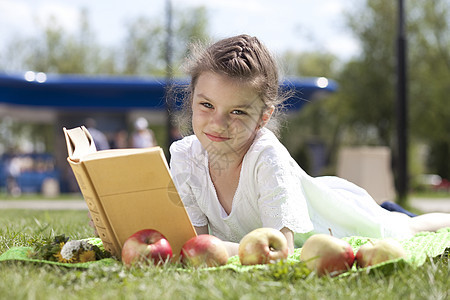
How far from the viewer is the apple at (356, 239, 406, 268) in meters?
2.67

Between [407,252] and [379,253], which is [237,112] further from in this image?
[407,252]

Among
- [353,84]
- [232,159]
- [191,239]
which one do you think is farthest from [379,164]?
[353,84]

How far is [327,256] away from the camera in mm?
2613

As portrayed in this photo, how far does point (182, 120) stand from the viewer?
13.3 ft

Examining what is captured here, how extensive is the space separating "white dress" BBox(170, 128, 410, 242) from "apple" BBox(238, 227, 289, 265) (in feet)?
1.09

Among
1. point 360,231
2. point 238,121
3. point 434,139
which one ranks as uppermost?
point 238,121

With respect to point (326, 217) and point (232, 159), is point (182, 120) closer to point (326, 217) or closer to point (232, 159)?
point (232, 159)

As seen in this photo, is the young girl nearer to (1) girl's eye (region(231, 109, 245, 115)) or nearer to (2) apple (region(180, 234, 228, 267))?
(1) girl's eye (region(231, 109, 245, 115))

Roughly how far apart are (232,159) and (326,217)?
3.14 feet

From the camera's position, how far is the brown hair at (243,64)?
3.23 meters

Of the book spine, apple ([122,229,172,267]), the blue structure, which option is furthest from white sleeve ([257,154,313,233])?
the blue structure

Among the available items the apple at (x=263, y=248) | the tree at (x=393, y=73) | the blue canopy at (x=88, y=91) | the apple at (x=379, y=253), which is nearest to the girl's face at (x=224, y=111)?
the apple at (x=263, y=248)

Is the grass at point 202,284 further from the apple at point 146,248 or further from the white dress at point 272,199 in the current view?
the white dress at point 272,199

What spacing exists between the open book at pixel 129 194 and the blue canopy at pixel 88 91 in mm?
14687
